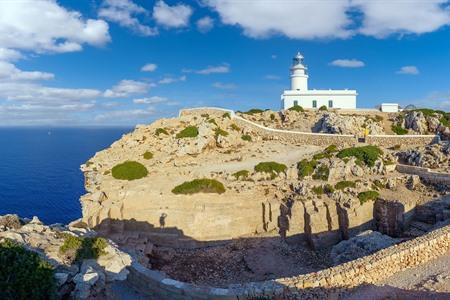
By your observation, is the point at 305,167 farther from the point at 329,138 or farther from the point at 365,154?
the point at 329,138

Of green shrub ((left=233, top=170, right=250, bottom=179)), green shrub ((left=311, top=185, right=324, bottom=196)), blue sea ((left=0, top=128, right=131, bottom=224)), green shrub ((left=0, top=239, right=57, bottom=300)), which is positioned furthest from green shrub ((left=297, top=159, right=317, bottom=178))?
blue sea ((left=0, top=128, right=131, bottom=224))

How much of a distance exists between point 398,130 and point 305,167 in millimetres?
19638

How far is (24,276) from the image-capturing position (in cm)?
1130

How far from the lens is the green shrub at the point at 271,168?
3064cm

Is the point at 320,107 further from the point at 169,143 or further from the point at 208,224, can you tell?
the point at 208,224

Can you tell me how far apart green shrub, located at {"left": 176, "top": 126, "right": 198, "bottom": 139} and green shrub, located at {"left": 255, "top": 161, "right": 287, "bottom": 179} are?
946 cm

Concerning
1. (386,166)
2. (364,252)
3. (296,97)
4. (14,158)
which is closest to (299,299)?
(364,252)

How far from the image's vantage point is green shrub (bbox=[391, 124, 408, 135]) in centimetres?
4366

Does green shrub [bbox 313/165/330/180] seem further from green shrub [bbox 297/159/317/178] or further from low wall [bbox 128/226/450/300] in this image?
low wall [bbox 128/226/450/300]

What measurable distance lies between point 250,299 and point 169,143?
25.3m

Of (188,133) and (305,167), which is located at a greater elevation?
(188,133)

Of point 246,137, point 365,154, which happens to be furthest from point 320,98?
point 365,154

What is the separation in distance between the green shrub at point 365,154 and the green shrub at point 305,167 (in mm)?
2811

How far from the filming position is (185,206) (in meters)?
27.3
